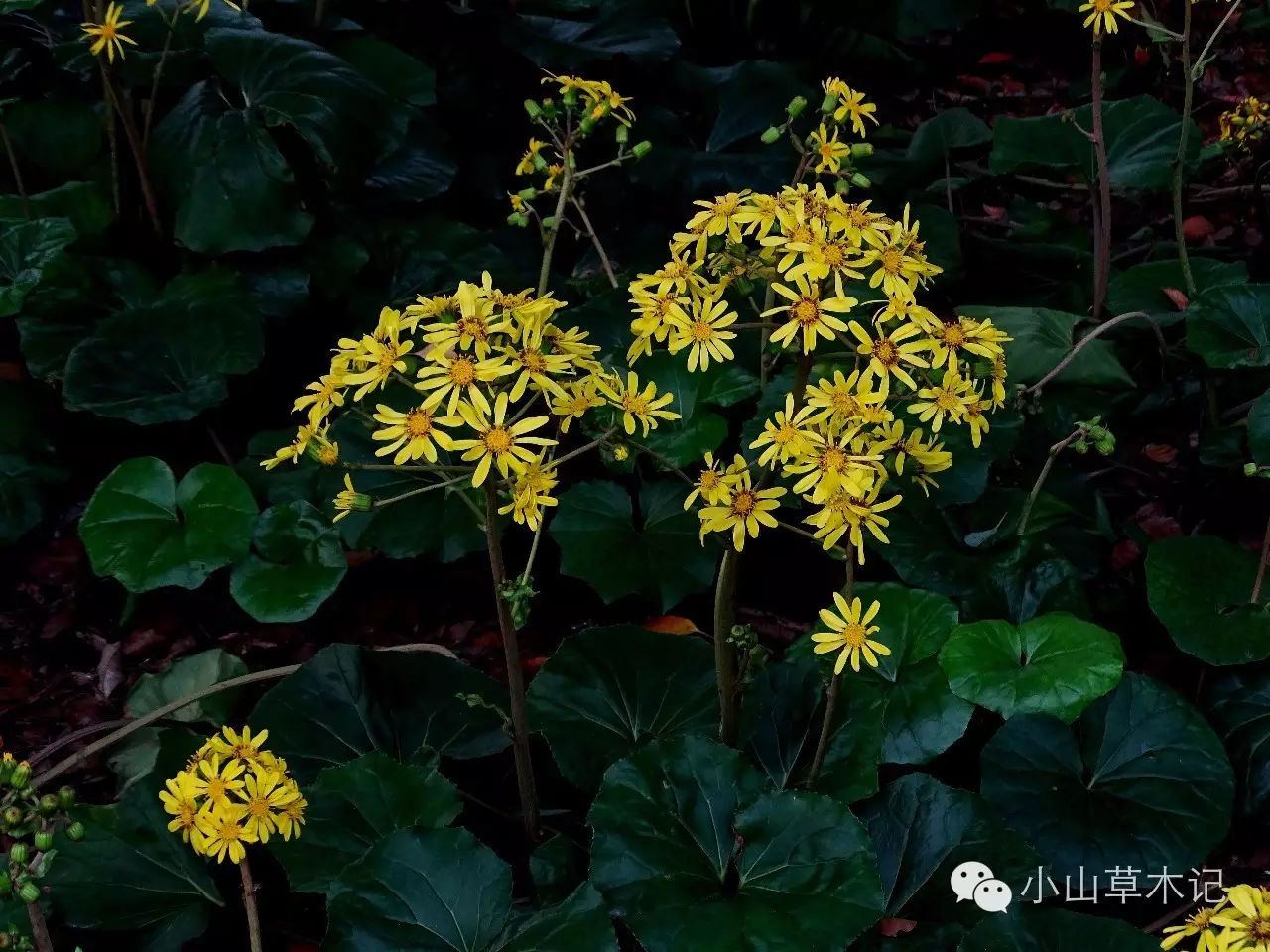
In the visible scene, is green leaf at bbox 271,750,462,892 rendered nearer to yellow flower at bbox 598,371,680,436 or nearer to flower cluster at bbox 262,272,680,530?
flower cluster at bbox 262,272,680,530

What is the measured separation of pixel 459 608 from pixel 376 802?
0.93 meters

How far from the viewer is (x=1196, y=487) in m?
2.96

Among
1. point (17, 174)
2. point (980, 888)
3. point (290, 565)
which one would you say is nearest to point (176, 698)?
point (290, 565)

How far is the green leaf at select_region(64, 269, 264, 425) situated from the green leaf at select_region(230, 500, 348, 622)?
44 cm

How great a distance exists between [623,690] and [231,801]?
75cm

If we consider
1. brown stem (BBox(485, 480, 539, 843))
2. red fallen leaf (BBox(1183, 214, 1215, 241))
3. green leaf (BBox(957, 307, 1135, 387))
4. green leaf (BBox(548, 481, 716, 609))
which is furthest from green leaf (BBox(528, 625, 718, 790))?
red fallen leaf (BBox(1183, 214, 1215, 241))

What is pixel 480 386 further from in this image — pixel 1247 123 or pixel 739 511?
pixel 1247 123

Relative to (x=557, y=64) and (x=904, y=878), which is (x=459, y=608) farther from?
(x=557, y=64)

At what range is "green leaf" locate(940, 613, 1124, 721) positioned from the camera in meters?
2.10

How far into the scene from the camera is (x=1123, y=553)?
2.88 m

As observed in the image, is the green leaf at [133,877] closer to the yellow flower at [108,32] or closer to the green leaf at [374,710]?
the green leaf at [374,710]

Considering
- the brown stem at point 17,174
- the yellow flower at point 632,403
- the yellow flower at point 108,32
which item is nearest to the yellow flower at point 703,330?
the yellow flower at point 632,403

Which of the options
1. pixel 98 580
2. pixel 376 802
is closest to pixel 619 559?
pixel 376 802

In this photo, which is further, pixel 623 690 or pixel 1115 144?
pixel 1115 144
